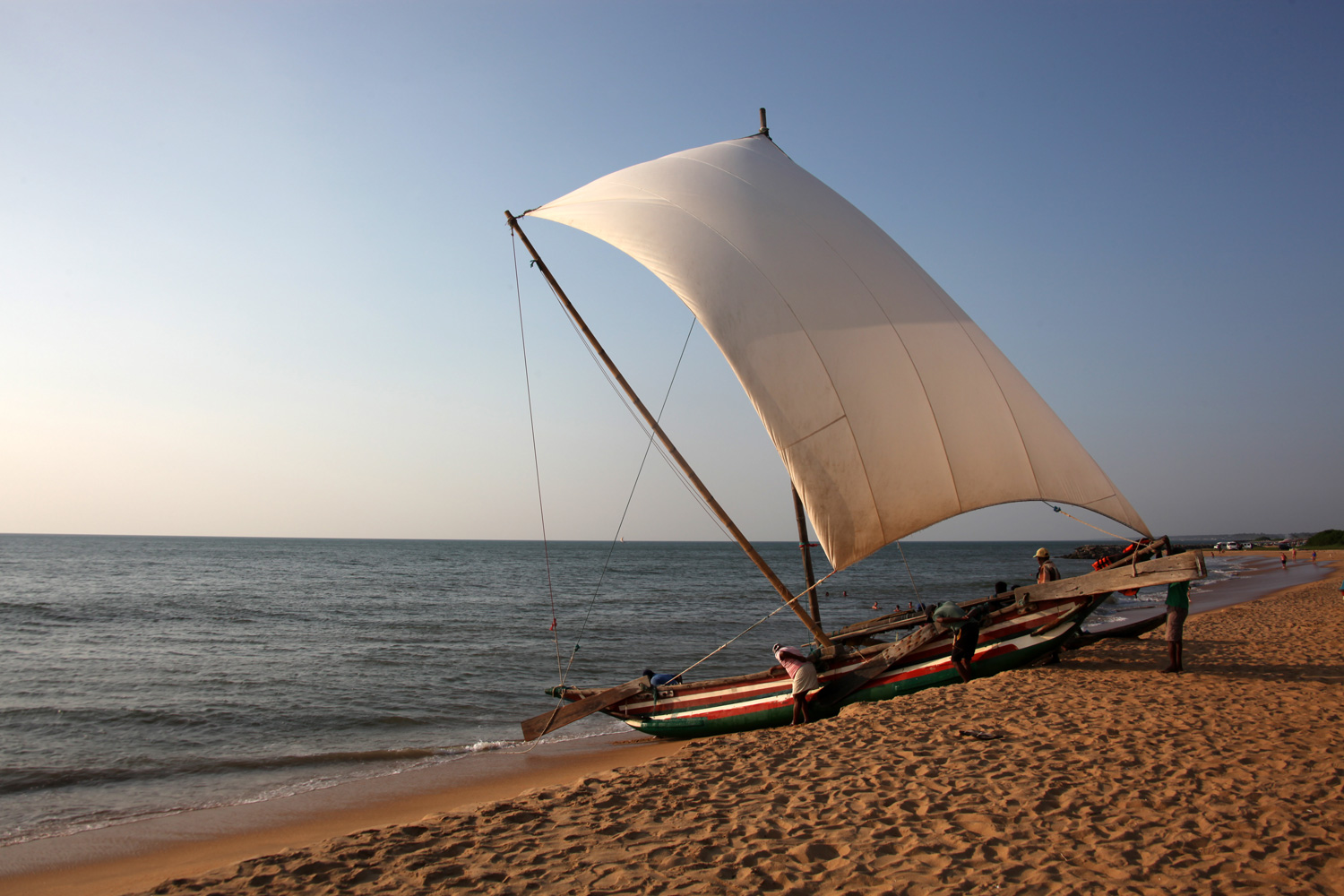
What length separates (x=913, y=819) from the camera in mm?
4750

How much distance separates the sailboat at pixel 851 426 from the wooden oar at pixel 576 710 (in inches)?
1.0

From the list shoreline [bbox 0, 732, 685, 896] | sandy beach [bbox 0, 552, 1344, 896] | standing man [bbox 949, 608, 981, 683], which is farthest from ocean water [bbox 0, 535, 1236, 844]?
standing man [bbox 949, 608, 981, 683]

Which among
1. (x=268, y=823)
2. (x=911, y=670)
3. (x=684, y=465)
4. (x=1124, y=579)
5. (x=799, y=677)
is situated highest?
(x=684, y=465)

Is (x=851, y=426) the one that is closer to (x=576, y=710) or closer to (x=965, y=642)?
(x=965, y=642)

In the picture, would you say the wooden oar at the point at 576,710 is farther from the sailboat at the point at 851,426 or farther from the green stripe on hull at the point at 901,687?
the green stripe on hull at the point at 901,687

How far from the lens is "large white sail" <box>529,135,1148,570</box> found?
8.24 meters

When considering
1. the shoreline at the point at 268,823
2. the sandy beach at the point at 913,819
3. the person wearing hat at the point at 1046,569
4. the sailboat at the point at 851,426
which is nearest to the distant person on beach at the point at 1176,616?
the sailboat at the point at 851,426

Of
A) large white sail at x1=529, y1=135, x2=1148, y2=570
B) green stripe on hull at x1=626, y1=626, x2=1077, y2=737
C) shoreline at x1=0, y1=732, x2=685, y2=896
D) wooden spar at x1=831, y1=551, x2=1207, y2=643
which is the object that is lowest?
shoreline at x1=0, y1=732, x2=685, y2=896

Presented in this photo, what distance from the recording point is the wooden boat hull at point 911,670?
28.1 ft

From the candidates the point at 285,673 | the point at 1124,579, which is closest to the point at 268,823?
the point at 285,673

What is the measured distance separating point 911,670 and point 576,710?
4280 millimetres

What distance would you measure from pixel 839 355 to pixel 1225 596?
28328mm

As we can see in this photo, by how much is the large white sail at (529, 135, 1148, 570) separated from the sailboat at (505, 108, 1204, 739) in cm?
2

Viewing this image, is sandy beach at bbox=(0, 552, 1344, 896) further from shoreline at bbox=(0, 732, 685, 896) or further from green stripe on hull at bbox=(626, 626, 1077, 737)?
green stripe on hull at bbox=(626, 626, 1077, 737)
